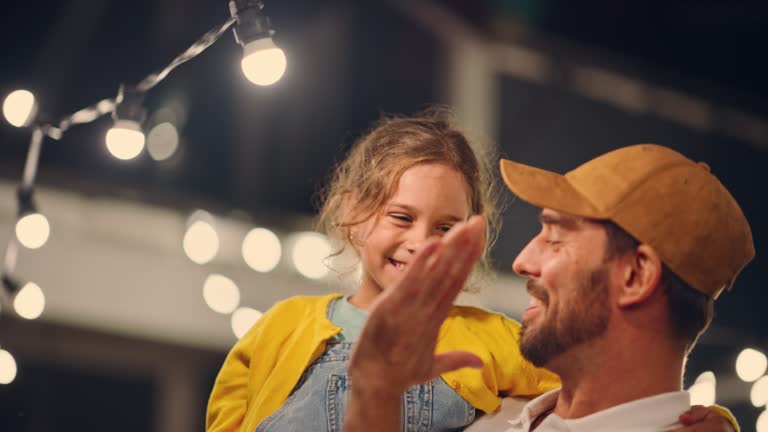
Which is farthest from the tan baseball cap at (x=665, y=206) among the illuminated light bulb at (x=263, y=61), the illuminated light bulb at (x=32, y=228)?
the illuminated light bulb at (x=32, y=228)

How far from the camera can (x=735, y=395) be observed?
339 cm

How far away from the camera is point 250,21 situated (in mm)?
1824

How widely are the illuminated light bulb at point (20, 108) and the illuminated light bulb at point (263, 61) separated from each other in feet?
2.01

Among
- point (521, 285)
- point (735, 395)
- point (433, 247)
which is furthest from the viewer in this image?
point (521, 285)

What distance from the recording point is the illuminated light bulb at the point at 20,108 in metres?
2.21

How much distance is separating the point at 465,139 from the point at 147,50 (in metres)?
2.43

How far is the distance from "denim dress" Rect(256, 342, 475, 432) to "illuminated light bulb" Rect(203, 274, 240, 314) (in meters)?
2.76

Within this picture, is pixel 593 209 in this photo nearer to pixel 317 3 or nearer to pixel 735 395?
pixel 735 395

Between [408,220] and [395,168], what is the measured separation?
118 millimetres

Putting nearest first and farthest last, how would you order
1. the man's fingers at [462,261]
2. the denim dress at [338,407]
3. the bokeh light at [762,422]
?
the man's fingers at [462,261] < the denim dress at [338,407] < the bokeh light at [762,422]

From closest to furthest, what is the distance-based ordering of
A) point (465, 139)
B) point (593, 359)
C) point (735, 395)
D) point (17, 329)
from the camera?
point (593, 359)
point (465, 139)
point (735, 395)
point (17, 329)

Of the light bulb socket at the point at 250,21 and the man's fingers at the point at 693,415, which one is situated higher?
the light bulb socket at the point at 250,21

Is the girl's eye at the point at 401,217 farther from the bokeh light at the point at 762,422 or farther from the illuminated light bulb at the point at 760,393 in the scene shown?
the illuminated light bulb at the point at 760,393

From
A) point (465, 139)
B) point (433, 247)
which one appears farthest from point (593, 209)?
point (465, 139)
